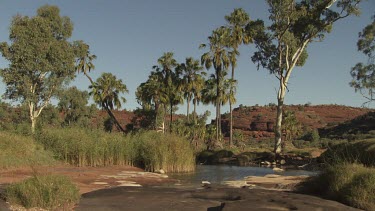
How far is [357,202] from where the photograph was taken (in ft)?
31.3

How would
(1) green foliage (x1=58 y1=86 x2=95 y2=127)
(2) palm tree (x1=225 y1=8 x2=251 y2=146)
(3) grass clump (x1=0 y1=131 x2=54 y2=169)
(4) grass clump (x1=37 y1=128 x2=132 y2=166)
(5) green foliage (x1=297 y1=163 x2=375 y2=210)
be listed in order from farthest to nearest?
1. (1) green foliage (x1=58 y1=86 x2=95 y2=127)
2. (2) palm tree (x1=225 y1=8 x2=251 y2=146)
3. (4) grass clump (x1=37 y1=128 x2=132 y2=166)
4. (3) grass clump (x1=0 y1=131 x2=54 y2=169)
5. (5) green foliage (x1=297 y1=163 x2=375 y2=210)

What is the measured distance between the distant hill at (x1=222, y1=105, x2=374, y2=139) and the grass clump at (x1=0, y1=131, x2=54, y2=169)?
84.1 meters

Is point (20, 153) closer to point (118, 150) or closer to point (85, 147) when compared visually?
point (85, 147)

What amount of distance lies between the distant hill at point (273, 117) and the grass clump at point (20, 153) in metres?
84.1

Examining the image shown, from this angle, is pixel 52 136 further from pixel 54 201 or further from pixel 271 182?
pixel 54 201

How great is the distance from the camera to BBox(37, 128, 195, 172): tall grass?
21797 millimetres

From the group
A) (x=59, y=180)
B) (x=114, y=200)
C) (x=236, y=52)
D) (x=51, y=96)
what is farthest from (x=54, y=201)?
(x=236, y=52)

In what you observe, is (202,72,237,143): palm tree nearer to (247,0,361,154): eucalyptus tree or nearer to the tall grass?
(247,0,361,154): eucalyptus tree

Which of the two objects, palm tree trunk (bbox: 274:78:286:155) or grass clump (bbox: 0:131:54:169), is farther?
palm tree trunk (bbox: 274:78:286:155)

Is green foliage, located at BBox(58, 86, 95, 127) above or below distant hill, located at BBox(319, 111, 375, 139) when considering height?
above

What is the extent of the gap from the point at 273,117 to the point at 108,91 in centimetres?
6180

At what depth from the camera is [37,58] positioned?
39.2m

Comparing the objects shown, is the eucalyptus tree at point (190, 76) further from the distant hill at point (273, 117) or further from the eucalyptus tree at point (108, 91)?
the distant hill at point (273, 117)

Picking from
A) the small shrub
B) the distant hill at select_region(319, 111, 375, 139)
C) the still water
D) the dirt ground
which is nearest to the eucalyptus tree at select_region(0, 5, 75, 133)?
the still water
